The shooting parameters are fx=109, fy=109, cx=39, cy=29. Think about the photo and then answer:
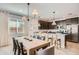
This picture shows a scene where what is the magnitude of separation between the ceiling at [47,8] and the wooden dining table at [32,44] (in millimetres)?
545

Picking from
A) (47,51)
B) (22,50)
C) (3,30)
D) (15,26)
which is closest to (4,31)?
(3,30)

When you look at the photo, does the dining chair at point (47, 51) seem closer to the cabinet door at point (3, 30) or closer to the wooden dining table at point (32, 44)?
the wooden dining table at point (32, 44)

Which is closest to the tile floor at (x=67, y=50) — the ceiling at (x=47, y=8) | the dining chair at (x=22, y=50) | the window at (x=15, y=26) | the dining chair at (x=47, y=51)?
the dining chair at (x=47, y=51)

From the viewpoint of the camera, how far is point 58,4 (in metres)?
2.28

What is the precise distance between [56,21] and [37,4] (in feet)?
1.75

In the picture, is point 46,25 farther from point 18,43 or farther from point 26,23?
point 18,43

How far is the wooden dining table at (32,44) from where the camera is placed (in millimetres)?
2231

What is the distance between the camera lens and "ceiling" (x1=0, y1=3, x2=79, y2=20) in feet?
7.35

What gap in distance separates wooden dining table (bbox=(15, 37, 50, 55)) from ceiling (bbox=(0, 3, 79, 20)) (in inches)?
21.5

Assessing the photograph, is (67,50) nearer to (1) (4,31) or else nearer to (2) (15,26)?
(2) (15,26)

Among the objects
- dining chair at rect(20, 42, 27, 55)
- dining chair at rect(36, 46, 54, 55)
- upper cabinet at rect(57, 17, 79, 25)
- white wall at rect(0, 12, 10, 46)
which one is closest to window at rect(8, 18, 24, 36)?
white wall at rect(0, 12, 10, 46)

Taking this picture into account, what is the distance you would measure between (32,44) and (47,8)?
2.67ft

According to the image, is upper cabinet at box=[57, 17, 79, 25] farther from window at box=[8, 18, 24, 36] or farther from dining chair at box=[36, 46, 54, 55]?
window at box=[8, 18, 24, 36]
